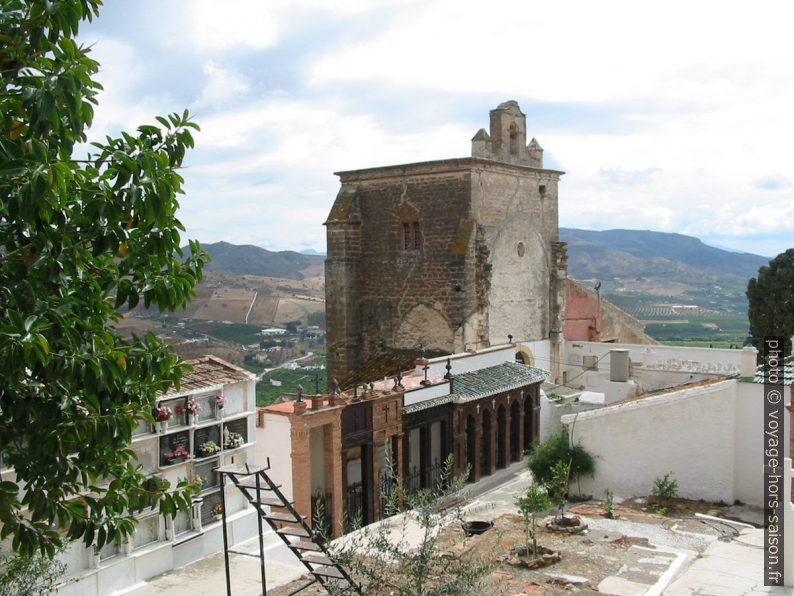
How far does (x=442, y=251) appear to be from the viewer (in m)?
24.6

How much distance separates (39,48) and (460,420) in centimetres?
1310

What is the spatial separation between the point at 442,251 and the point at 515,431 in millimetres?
6328

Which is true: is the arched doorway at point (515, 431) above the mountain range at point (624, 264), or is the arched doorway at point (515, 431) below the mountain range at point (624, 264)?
below

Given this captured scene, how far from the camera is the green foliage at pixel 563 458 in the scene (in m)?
15.8

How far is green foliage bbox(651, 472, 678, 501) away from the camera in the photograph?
49.4 feet

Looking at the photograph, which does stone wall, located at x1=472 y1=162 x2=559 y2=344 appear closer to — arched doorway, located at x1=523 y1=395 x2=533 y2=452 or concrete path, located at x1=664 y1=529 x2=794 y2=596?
arched doorway, located at x1=523 y1=395 x2=533 y2=452

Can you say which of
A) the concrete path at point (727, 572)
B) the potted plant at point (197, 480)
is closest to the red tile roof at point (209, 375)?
the potted plant at point (197, 480)

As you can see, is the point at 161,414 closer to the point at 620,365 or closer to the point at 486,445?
the point at 486,445

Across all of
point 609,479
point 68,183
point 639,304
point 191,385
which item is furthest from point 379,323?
point 639,304

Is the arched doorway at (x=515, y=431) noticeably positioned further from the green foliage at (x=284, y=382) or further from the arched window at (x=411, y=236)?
the green foliage at (x=284, y=382)

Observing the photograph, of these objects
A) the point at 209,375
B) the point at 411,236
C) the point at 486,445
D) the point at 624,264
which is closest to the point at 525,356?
Result: the point at 411,236

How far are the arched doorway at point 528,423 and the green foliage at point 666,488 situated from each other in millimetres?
5900

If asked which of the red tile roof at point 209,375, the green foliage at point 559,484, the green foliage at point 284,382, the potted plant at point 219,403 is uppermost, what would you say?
the red tile roof at point 209,375

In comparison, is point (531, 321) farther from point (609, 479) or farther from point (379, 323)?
point (609, 479)
